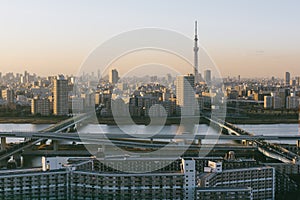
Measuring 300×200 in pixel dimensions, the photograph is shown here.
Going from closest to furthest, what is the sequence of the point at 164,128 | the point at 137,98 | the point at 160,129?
the point at 160,129 → the point at 164,128 → the point at 137,98

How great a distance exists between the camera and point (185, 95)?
11398 mm

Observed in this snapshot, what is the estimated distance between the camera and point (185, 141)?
6.61 m

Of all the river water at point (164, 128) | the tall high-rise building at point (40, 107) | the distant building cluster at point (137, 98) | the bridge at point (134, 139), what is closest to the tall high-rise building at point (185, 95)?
the distant building cluster at point (137, 98)

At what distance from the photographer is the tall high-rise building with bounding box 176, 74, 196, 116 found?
11235 mm

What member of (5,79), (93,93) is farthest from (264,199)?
(5,79)

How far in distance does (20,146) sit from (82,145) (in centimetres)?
93

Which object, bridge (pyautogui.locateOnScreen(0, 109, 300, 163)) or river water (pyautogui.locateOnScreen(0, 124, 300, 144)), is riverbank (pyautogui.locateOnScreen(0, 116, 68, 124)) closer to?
river water (pyautogui.locateOnScreen(0, 124, 300, 144))

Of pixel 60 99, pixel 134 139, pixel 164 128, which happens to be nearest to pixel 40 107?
pixel 60 99

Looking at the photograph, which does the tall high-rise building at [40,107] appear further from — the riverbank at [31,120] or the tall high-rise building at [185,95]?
the tall high-rise building at [185,95]

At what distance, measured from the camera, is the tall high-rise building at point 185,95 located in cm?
1124

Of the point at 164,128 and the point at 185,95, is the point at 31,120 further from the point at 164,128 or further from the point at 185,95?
the point at 185,95

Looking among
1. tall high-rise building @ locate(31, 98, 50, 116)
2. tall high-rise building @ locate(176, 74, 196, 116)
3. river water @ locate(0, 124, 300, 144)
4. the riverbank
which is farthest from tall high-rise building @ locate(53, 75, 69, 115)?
tall high-rise building @ locate(176, 74, 196, 116)

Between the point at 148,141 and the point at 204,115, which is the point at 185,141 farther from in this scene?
the point at 204,115

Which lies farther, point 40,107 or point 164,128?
point 40,107
